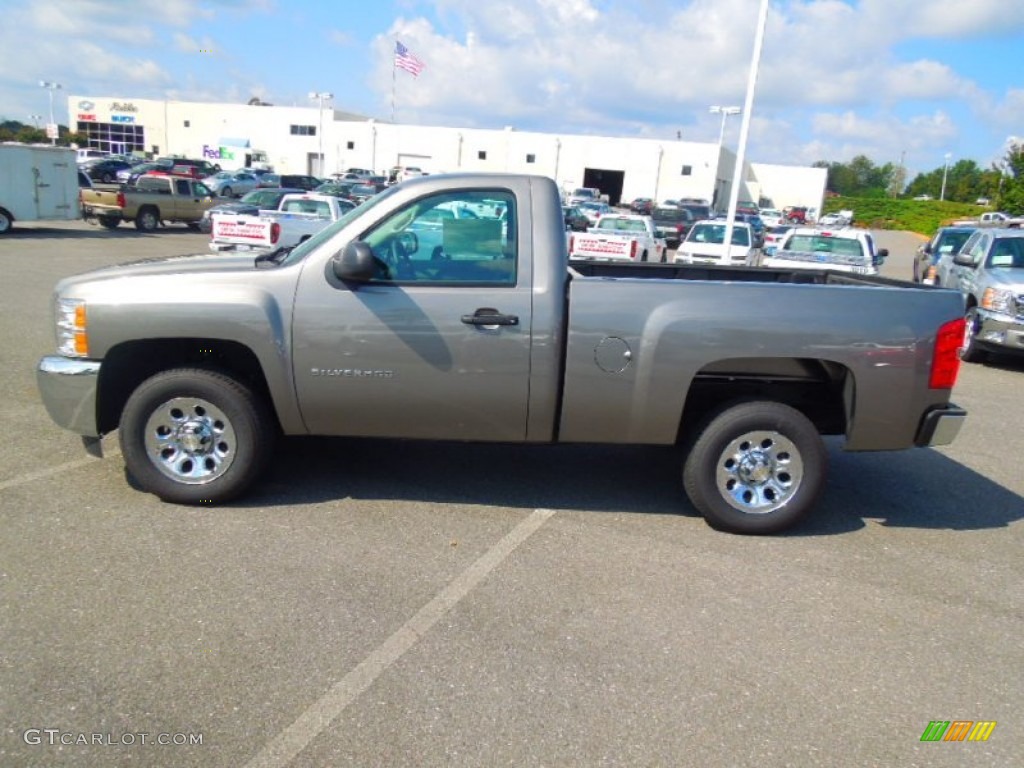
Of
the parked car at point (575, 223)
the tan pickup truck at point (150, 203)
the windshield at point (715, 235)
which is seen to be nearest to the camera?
the windshield at point (715, 235)

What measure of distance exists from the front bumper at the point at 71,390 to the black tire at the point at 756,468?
3557mm

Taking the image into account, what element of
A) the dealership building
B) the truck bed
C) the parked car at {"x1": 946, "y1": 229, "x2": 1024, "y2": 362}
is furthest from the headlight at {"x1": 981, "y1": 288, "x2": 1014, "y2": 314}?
the dealership building

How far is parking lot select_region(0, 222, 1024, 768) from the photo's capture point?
113 inches

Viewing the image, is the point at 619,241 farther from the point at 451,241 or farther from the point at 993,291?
the point at 451,241

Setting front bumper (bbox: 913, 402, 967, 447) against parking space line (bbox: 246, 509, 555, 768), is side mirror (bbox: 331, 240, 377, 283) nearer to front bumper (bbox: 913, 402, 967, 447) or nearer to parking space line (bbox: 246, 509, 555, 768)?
parking space line (bbox: 246, 509, 555, 768)

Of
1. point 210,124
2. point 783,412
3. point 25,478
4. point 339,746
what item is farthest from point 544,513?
point 210,124

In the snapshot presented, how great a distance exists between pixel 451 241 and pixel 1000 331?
354 inches

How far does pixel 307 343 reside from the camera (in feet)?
14.6

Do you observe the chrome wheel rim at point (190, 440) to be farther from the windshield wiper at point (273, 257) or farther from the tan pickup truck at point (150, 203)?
the tan pickup truck at point (150, 203)

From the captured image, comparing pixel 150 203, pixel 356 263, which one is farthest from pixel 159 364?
pixel 150 203

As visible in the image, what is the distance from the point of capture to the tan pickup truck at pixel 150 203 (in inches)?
941

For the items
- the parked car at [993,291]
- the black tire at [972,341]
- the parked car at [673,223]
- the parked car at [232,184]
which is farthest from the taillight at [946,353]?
the parked car at [232,184]

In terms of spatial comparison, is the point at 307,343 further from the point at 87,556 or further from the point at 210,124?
the point at 210,124

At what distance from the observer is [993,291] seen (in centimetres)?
1058
